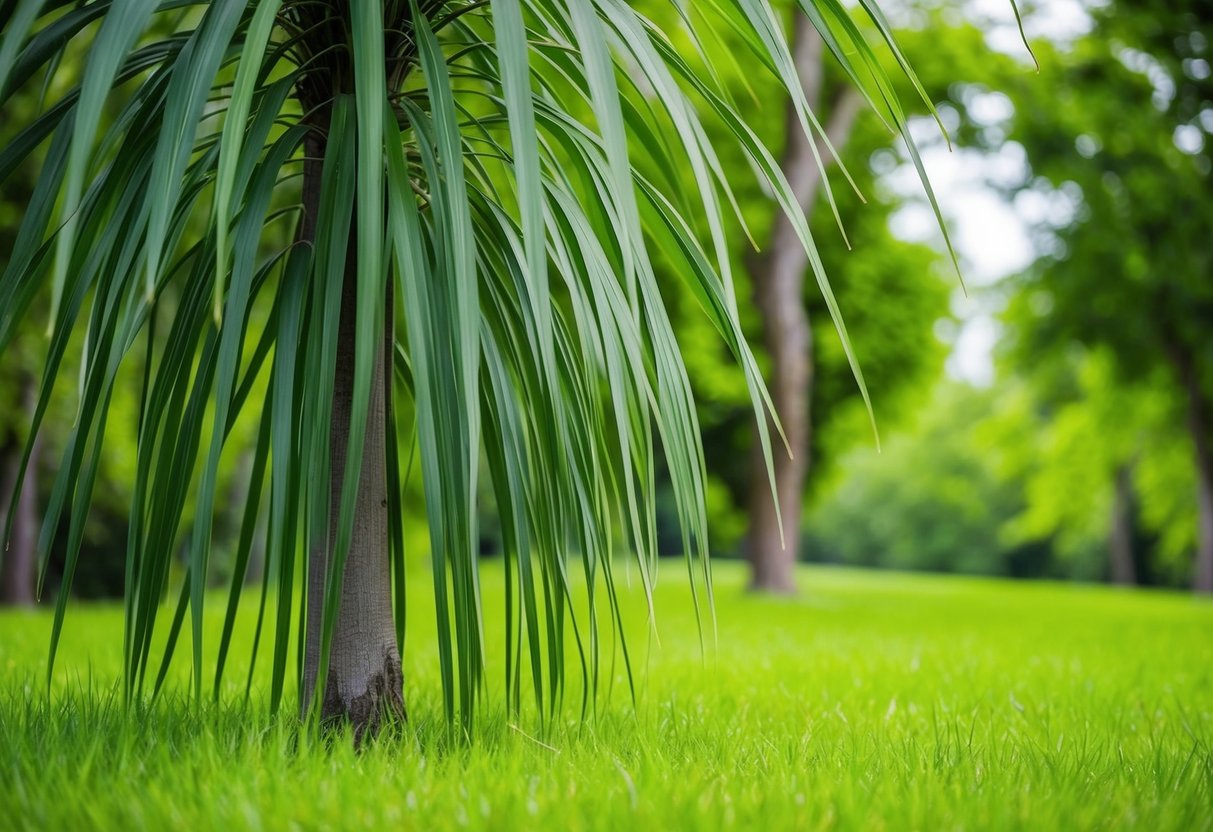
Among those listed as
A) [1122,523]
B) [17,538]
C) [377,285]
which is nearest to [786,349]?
[17,538]

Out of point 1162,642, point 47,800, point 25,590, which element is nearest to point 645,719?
point 47,800

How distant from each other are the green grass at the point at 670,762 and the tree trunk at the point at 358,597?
0.32 feet

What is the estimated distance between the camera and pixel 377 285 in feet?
5.04

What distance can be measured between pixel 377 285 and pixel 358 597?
0.80 meters

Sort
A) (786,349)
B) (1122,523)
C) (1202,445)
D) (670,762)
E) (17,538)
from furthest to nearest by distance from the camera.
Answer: (1122,523), (1202,445), (786,349), (17,538), (670,762)

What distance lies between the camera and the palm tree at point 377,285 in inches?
61.1

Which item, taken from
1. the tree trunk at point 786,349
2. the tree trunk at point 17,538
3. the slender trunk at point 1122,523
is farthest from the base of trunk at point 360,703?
the slender trunk at point 1122,523

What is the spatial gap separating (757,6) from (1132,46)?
10.4m

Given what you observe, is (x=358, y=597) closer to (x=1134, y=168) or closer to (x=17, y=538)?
(x=17, y=538)

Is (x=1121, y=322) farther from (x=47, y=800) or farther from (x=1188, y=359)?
(x=47, y=800)

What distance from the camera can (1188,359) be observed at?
42.4 feet

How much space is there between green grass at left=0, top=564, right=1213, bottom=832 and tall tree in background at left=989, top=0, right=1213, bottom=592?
27.9ft

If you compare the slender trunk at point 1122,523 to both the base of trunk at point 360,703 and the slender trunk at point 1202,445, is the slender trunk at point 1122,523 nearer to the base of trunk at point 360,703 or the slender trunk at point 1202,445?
the slender trunk at point 1202,445

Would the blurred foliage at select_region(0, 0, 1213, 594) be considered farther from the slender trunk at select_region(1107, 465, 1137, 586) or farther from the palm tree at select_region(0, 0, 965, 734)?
the palm tree at select_region(0, 0, 965, 734)
